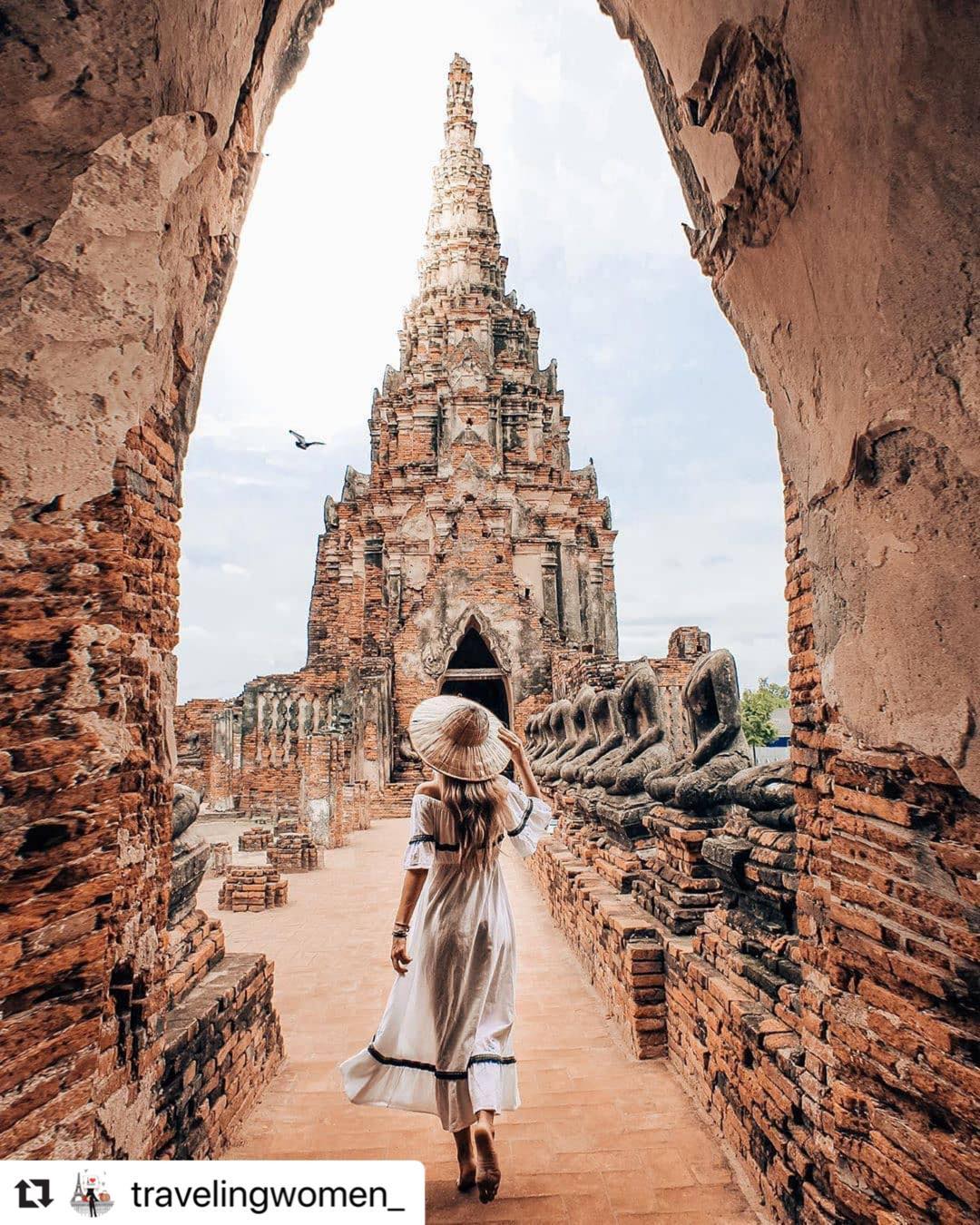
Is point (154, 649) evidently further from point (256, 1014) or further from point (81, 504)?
point (256, 1014)

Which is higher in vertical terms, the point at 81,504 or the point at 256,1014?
the point at 81,504

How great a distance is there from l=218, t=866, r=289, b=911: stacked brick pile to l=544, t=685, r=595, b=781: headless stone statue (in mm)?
3310

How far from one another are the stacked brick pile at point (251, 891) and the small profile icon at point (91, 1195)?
5.77m

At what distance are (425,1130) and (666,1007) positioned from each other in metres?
1.34

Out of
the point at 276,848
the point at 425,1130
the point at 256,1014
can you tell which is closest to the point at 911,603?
the point at 425,1130

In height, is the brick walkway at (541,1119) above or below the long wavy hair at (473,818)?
below

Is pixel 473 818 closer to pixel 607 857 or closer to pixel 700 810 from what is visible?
pixel 700 810

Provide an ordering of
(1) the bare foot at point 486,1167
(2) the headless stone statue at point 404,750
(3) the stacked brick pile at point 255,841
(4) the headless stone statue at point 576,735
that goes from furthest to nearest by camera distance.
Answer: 1. (2) the headless stone statue at point 404,750
2. (3) the stacked brick pile at point 255,841
3. (4) the headless stone statue at point 576,735
4. (1) the bare foot at point 486,1167

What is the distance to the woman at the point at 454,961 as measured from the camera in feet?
9.04

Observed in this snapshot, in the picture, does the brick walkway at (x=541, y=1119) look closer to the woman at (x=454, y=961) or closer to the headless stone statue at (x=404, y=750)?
the woman at (x=454, y=961)

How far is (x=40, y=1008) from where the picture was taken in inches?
80.3

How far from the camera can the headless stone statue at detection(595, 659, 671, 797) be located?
583 centimetres

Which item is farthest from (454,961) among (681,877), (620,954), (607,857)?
(607,857)

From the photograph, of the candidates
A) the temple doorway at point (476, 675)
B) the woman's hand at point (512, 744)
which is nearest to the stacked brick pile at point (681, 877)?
the woman's hand at point (512, 744)
